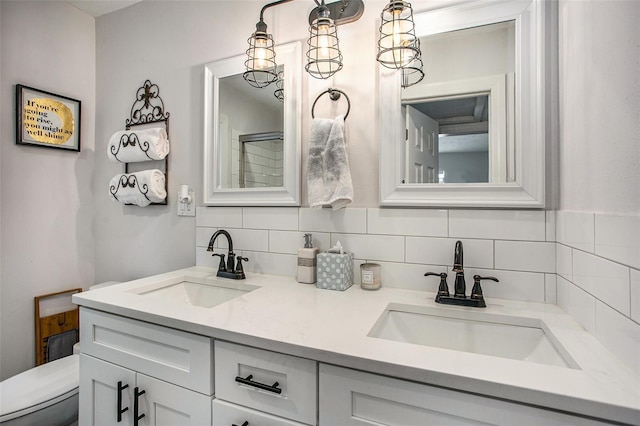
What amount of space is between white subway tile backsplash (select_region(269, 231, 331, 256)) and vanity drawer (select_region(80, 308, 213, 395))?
0.58 m

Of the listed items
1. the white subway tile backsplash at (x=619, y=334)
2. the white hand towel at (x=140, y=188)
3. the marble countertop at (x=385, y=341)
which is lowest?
the marble countertop at (x=385, y=341)

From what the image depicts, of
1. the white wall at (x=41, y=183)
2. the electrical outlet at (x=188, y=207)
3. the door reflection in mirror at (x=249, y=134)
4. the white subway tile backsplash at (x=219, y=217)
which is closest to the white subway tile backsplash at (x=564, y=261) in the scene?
the door reflection in mirror at (x=249, y=134)

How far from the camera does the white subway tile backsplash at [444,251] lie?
1058 mm

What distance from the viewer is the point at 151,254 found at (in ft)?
5.78

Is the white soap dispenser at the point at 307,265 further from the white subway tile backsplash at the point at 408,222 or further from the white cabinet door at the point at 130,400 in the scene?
the white cabinet door at the point at 130,400

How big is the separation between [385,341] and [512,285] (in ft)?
1.86

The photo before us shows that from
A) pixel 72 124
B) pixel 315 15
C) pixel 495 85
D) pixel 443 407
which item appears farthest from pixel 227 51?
pixel 443 407

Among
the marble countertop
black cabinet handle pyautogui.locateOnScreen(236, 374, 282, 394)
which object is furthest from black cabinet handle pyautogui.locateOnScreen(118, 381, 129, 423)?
black cabinet handle pyautogui.locateOnScreen(236, 374, 282, 394)

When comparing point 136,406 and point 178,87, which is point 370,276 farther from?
point 178,87

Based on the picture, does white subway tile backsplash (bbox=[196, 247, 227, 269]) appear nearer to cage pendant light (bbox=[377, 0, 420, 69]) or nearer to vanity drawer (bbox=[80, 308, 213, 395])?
vanity drawer (bbox=[80, 308, 213, 395])

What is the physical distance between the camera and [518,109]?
102 centimetres

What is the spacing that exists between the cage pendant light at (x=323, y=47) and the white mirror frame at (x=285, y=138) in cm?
13

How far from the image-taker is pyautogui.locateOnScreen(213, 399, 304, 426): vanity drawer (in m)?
0.75

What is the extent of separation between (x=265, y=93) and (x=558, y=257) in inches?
50.0
